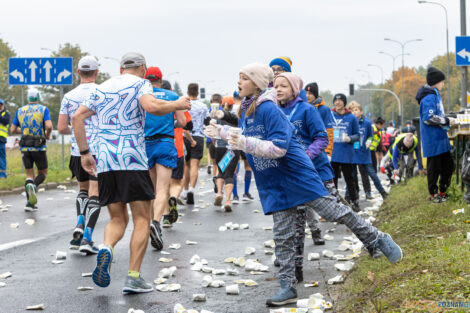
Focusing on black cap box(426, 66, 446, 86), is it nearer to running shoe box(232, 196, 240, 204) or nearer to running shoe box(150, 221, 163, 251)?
running shoe box(150, 221, 163, 251)

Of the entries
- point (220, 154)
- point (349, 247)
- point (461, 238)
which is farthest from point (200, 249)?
point (220, 154)

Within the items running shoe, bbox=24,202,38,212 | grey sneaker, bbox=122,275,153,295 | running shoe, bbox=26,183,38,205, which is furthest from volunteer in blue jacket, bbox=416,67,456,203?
running shoe, bbox=24,202,38,212

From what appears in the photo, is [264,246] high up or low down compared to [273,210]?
down

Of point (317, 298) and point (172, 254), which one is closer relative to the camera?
point (317, 298)

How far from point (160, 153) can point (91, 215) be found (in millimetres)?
1181

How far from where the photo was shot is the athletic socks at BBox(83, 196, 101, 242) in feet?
26.3

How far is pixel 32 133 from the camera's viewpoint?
12742 mm

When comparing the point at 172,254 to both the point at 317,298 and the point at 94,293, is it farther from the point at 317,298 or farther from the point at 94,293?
the point at 317,298

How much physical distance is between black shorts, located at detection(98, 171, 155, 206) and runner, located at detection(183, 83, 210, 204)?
7.24 metres

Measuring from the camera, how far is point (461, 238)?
6547 mm

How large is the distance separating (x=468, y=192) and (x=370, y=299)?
193 inches

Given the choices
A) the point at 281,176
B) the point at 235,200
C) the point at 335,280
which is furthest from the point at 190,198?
the point at 281,176

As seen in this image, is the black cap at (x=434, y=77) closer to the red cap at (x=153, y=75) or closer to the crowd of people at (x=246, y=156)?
the crowd of people at (x=246, y=156)

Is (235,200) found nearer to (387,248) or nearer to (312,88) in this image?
(312,88)
